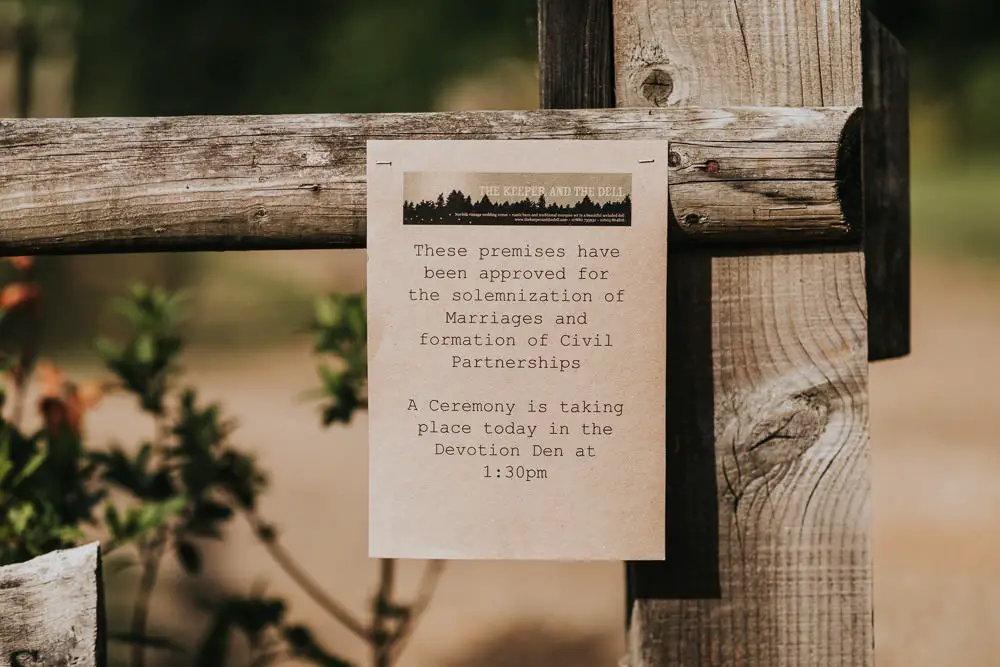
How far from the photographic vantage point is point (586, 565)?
3611 mm

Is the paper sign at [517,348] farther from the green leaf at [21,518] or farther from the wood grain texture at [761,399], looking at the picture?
the green leaf at [21,518]

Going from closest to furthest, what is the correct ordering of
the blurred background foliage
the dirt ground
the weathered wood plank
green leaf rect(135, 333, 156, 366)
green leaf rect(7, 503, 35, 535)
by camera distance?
the weathered wood plank < green leaf rect(7, 503, 35, 535) < green leaf rect(135, 333, 156, 366) < the dirt ground < the blurred background foliage

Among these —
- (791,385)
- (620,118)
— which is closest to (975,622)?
(791,385)

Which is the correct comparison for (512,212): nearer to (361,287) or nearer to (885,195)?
(885,195)

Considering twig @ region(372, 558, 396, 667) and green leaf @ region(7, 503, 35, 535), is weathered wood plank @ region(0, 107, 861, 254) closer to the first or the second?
green leaf @ region(7, 503, 35, 535)

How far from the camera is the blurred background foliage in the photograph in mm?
5902

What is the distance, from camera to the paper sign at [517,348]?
100cm

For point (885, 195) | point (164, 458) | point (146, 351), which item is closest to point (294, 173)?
point (885, 195)

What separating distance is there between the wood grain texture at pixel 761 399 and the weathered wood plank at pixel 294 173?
0.04m

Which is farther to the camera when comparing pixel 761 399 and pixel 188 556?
pixel 188 556

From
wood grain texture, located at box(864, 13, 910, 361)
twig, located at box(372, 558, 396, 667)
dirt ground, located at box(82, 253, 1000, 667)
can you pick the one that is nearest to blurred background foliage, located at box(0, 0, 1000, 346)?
dirt ground, located at box(82, 253, 1000, 667)

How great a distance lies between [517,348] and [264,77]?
19.7 feet

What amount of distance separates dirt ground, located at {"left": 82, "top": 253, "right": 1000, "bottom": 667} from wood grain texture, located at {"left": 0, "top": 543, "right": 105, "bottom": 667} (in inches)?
79.0

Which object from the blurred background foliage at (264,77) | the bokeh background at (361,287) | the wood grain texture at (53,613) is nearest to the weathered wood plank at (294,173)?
the wood grain texture at (53,613)
